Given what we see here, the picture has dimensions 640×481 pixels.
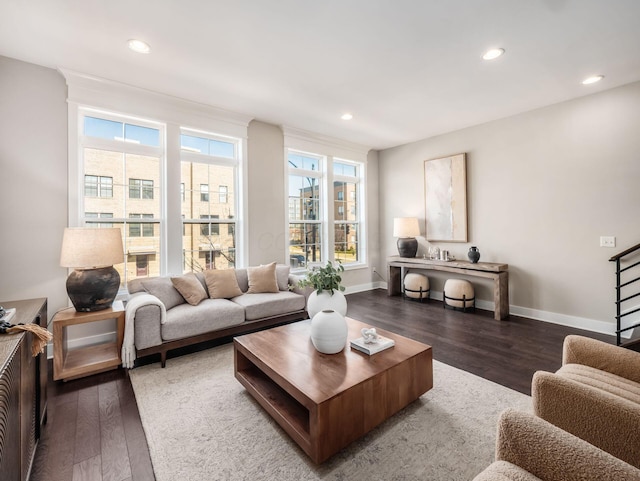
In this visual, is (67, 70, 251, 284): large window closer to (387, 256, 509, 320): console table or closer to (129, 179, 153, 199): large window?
(129, 179, 153, 199): large window

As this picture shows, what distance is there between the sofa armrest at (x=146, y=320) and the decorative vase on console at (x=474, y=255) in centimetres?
422

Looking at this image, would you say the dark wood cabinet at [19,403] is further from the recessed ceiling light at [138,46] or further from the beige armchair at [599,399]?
the recessed ceiling light at [138,46]

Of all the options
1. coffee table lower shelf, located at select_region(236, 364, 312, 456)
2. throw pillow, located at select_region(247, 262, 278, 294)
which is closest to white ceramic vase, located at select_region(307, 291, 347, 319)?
coffee table lower shelf, located at select_region(236, 364, 312, 456)

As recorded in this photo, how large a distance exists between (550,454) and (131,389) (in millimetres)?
2741

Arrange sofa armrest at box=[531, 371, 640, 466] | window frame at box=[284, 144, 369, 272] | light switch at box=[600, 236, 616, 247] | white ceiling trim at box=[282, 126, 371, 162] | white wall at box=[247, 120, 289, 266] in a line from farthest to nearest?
window frame at box=[284, 144, 369, 272], white ceiling trim at box=[282, 126, 371, 162], white wall at box=[247, 120, 289, 266], light switch at box=[600, 236, 616, 247], sofa armrest at box=[531, 371, 640, 466]

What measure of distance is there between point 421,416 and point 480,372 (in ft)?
3.08

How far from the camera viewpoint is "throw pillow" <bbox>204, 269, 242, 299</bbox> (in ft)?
11.4

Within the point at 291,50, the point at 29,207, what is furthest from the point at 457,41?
the point at 29,207

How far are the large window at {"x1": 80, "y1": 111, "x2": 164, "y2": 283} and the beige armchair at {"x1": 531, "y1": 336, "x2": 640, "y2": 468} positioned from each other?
388cm

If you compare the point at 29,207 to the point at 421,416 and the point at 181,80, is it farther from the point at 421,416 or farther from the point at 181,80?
the point at 421,416

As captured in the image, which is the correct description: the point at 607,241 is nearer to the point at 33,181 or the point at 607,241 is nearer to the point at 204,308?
the point at 204,308

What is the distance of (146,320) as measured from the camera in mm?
2658

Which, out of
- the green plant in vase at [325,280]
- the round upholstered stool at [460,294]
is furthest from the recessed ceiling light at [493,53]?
the round upholstered stool at [460,294]

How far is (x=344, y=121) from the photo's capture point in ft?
14.5
